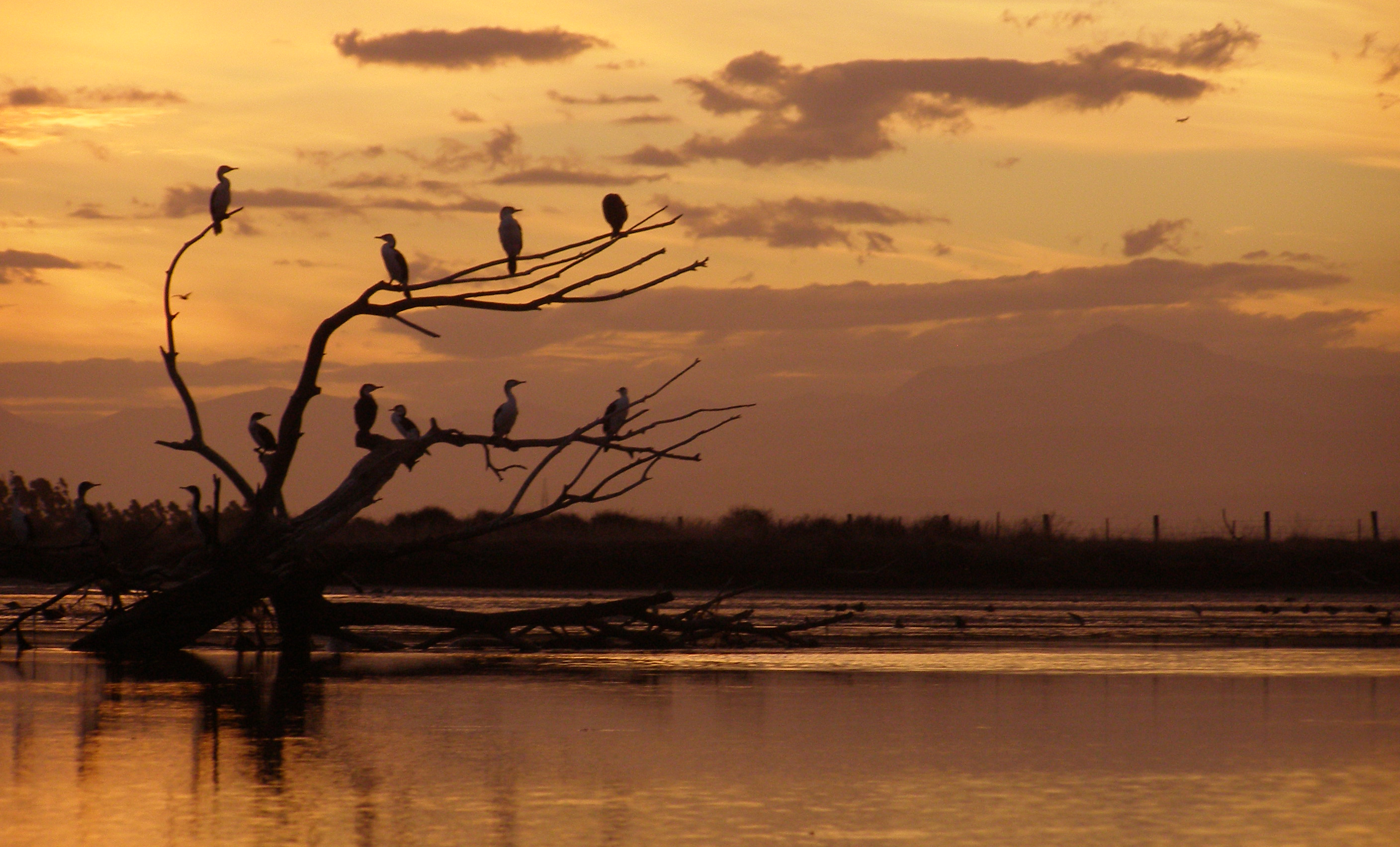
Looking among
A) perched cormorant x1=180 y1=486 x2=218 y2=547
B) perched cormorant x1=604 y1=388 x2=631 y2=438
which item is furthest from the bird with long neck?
perched cormorant x1=180 y1=486 x2=218 y2=547

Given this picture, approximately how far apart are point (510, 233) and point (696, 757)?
8251 mm

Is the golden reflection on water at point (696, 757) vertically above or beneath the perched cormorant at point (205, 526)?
beneath

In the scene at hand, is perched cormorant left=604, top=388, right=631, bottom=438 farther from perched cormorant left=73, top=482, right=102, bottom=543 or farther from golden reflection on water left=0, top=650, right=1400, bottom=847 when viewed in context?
perched cormorant left=73, top=482, right=102, bottom=543

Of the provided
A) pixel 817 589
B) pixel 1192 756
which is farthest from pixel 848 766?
pixel 817 589

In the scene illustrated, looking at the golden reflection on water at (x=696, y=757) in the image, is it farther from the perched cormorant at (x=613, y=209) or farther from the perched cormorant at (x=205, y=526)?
the perched cormorant at (x=613, y=209)

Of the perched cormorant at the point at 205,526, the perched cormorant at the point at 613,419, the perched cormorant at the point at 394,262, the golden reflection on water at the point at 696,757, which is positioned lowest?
the golden reflection on water at the point at 696,757

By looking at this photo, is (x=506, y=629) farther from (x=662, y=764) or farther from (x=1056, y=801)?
(x=1056, y=801)

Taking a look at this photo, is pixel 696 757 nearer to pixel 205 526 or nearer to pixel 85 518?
pixel 205 526

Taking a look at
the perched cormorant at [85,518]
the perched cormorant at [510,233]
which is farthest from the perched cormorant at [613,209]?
the perched cormorant at [85,518]

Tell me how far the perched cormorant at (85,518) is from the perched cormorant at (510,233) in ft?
→ 16.2

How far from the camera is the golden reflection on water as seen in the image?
22.6ft

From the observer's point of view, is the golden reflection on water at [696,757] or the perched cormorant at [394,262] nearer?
the golden reflection on water at [696,757]

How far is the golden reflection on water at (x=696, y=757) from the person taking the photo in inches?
272

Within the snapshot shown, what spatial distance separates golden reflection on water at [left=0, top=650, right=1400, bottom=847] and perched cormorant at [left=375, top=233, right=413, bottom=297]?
4.41m
